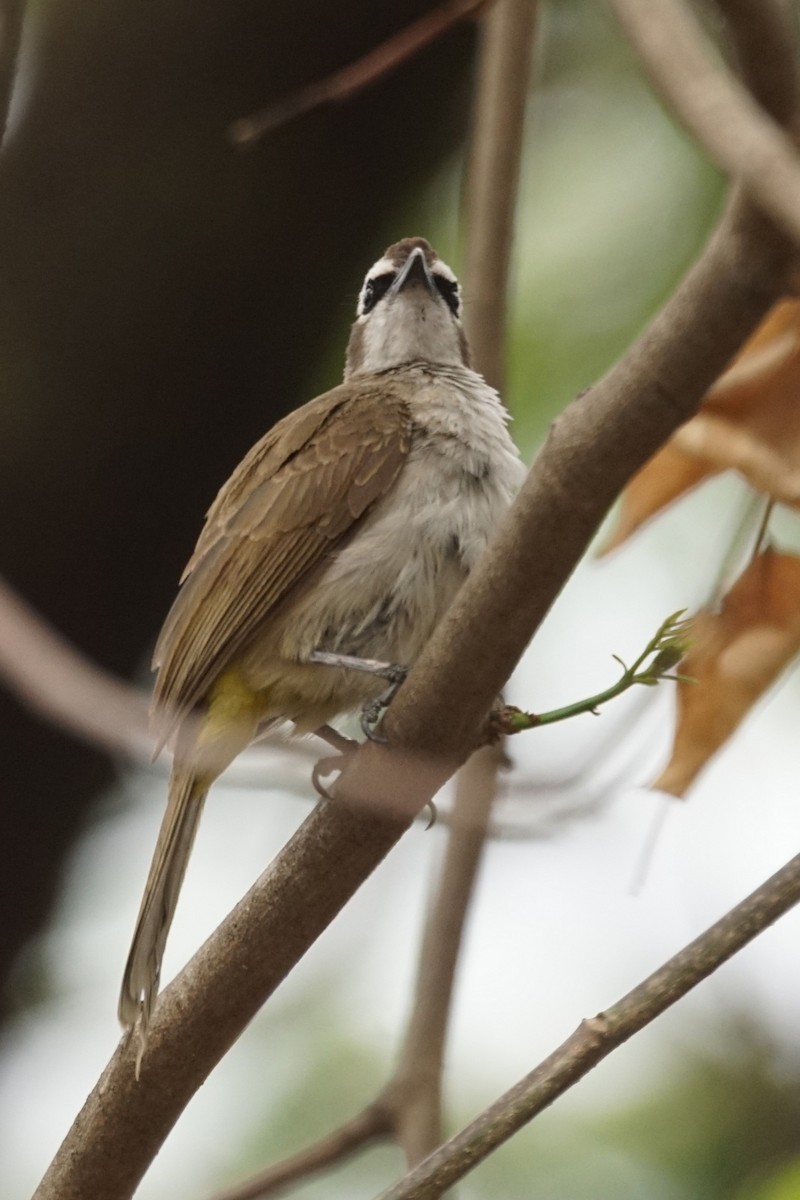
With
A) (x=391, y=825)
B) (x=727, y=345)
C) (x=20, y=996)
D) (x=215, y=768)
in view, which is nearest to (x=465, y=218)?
(x=215, y=768)

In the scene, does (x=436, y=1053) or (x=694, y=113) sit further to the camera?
(x=436, y=1053)

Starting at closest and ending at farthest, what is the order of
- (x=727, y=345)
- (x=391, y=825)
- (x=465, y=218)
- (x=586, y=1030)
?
(x=727, y=345) < (x=586, y=1030) < (x=391, y=825) < (x=465, y=218)

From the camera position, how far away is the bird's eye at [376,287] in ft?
13.6

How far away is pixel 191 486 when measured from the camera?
4.10m

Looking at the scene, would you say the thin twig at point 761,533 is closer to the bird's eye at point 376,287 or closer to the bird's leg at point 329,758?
the bird's leg at point 329,758

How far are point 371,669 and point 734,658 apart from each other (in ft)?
3.77

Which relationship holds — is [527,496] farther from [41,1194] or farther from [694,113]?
[41,1194]

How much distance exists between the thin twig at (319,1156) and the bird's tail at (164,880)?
14.9 inches

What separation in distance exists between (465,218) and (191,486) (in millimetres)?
967

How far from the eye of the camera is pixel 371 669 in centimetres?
321

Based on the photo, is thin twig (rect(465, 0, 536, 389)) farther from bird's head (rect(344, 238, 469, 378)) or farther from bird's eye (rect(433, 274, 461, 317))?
bird's eye (rect(433, 274, 461, 317))

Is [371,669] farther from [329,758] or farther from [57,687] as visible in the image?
[57,687]

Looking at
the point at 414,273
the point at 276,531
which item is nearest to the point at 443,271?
the point at 414,273

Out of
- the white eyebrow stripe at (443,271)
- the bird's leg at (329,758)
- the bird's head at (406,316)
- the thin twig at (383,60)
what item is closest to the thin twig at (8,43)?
the thin twig at (383,60)
